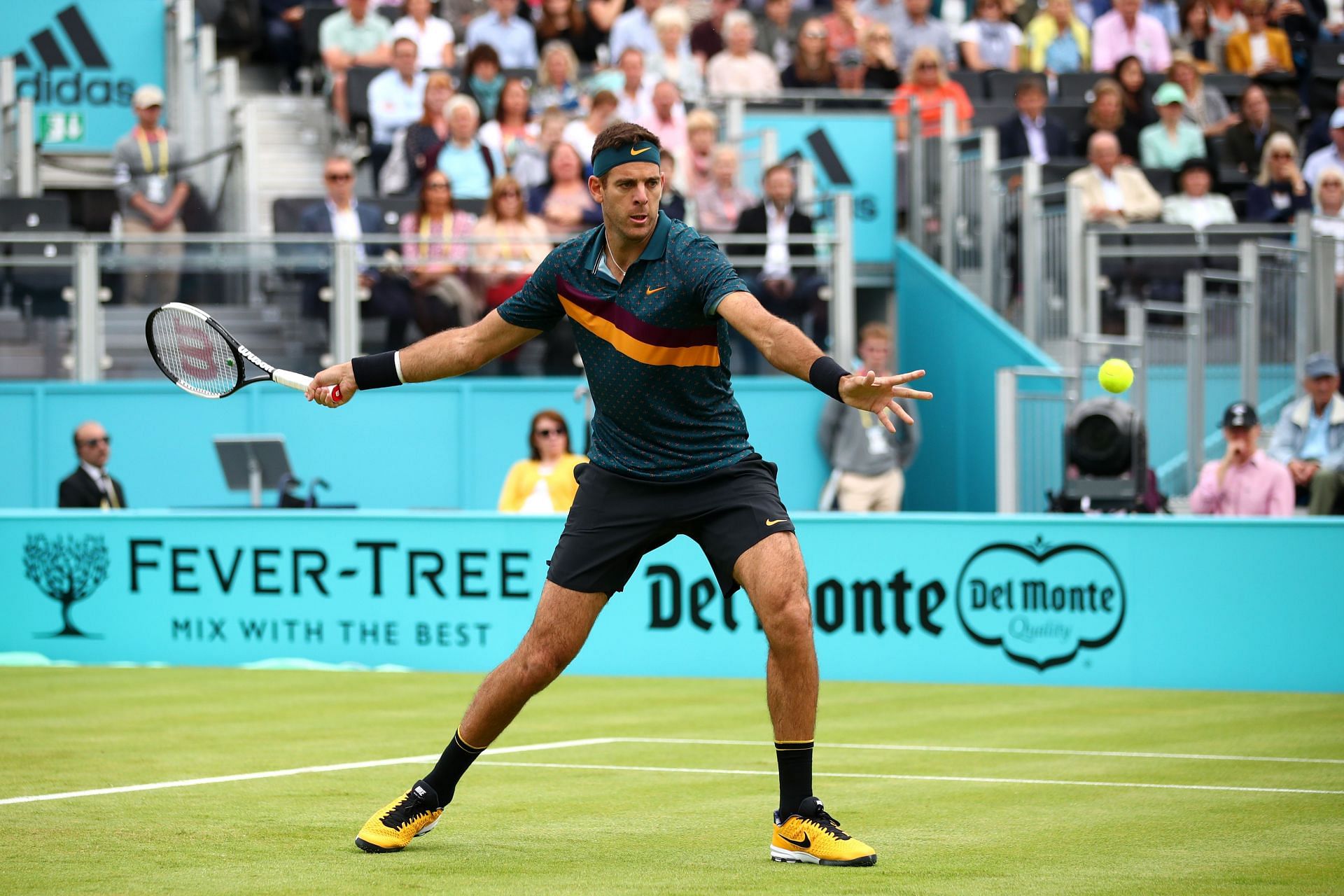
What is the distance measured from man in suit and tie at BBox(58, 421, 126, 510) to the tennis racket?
25.6 feet

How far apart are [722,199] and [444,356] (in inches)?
456

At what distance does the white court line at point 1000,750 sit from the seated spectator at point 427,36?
11.6m

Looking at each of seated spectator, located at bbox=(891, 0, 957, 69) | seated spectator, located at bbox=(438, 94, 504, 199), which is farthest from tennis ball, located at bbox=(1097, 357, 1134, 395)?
seated spectator, located at bbox=(891, 0, 957, 69)

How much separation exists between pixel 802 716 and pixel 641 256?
1.62 metres

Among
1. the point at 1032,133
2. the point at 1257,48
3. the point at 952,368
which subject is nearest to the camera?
the point at 952,368

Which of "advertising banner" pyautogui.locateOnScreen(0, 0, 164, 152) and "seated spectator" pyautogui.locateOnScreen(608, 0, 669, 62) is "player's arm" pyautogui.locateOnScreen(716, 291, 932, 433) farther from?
"advertising banner" pyautogui.locateOnScreen(0, 0, 164, 152)

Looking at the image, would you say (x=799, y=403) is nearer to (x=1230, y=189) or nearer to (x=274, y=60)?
(x=1230, y=189)

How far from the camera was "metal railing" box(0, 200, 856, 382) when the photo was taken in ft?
53.2

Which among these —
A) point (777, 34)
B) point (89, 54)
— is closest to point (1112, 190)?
point (777, 34)

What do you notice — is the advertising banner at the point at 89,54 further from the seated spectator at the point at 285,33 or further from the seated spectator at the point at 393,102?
the seated spectator at the point at 393,102

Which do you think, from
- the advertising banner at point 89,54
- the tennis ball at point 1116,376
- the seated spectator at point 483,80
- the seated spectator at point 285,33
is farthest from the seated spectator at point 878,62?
the tennis ball at point 1116,376

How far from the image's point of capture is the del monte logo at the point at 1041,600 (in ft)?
43.1

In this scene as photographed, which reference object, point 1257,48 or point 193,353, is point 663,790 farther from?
point 1257,48

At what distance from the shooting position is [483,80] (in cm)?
1934
